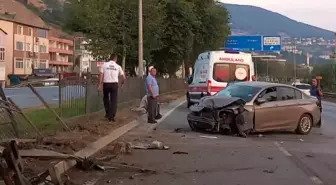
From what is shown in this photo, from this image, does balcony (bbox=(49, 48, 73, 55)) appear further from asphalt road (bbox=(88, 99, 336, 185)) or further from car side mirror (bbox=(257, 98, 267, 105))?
asphalt road (bbox=(88, 99, 336, 185))

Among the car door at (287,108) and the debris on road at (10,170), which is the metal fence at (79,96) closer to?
the car door at (287,108)

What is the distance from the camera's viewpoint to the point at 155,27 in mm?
33469

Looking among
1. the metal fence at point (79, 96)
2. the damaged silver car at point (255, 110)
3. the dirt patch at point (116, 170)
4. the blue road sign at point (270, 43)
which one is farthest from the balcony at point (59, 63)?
the dirt patch at point (116, 170)

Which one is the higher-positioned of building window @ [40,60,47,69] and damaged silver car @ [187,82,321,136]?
building window @ [40,60,47,69]

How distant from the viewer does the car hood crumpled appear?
1477cm

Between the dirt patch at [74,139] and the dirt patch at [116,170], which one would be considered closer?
the dirt patch at [116,170]

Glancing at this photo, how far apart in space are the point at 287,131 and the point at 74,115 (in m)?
6.22

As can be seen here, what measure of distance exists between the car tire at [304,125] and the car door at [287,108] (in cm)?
20

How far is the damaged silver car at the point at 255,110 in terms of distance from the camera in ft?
48.4

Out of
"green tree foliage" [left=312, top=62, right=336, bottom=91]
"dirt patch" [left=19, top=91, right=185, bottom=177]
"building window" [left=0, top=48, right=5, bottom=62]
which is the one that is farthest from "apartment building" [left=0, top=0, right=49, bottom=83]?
"dirt patch" [left=19, top=91, right=185, bottom=177]

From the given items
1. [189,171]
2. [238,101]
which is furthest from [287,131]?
[189,171]

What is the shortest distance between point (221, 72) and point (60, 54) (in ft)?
370

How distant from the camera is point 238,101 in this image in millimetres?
14781

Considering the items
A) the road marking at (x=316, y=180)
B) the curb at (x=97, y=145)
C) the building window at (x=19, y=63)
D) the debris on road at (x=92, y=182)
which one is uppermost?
the building window at (x=19, y=63)
